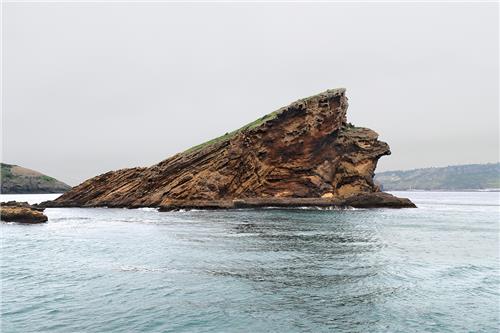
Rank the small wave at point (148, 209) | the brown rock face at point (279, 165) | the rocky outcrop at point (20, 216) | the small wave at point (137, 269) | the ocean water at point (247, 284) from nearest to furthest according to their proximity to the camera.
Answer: the ocean water at point (247, 284)
the small wave at point (137, 269)
the rocky outcrop at point (20, 216)
the small wave at point (148, 209)
the brown rock face at point (279, 165)

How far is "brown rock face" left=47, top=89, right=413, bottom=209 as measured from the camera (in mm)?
105312

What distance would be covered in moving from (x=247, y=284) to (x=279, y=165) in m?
86.2

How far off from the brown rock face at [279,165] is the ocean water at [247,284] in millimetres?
60488

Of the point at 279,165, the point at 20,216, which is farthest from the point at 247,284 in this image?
the point at 279,165

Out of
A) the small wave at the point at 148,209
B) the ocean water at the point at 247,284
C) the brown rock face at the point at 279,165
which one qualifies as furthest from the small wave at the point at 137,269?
the brown rock face at the point at 279,165

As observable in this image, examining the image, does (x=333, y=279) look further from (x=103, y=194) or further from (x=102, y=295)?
(x=103, y=194)

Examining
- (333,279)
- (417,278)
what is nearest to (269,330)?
(333,279)

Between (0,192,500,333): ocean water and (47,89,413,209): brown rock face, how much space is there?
2381 inches

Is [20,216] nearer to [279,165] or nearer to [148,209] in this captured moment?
[148,209]

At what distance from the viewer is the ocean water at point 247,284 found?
17672 mm

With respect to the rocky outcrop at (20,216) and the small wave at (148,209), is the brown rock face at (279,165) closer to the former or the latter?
the small wave at (148,209)

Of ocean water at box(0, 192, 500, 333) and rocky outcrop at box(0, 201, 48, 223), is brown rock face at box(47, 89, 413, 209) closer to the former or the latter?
rocky outcrop at box(0, 201, 48, 223)

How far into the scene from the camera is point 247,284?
23953mm

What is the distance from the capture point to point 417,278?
87.6ft
